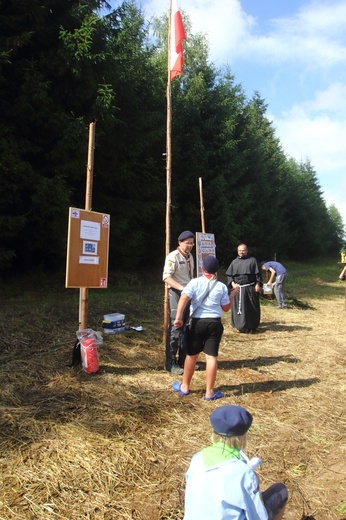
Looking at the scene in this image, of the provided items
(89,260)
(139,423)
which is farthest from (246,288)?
(139,423)

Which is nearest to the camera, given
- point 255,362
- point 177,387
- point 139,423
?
point 139,423

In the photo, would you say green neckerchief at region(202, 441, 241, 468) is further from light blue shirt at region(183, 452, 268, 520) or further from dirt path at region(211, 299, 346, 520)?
dirt path at region(211, 299, 346, 520)

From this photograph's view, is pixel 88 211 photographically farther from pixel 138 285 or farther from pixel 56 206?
pixel 138 285

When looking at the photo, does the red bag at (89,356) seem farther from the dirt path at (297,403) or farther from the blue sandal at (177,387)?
the dirt path at (297,403)

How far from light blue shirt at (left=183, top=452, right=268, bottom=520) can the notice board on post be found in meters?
3.82

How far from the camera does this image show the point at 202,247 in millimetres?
8562

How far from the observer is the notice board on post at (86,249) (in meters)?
5.38

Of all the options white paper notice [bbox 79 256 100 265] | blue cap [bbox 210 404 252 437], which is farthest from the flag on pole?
blue cap [bbox 210 404 252 437]

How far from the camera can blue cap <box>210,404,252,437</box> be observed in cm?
197

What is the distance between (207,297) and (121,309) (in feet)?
17.8

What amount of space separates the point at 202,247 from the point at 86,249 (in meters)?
3.51

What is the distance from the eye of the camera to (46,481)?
3014 mm

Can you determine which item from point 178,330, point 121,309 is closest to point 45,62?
point 121,309

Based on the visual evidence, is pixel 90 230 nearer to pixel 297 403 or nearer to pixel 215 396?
pixel 215 396
